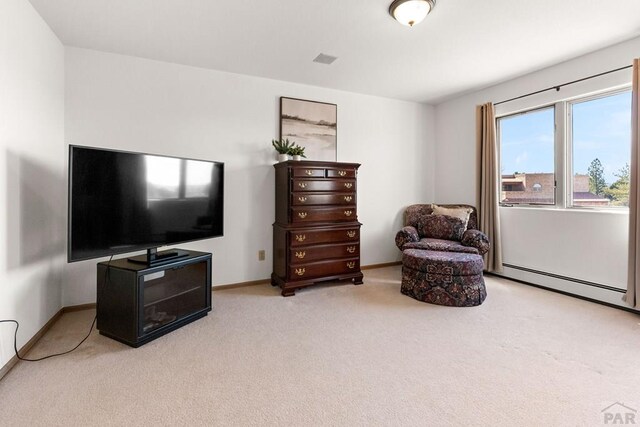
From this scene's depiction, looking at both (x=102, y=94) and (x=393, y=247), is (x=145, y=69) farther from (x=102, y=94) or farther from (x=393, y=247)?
(x=393, y=247)

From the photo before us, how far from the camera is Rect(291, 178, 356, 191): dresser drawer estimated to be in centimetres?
335

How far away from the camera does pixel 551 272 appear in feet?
11.3

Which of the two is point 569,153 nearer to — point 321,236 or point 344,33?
point 344,33

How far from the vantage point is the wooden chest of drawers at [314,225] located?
3.33m

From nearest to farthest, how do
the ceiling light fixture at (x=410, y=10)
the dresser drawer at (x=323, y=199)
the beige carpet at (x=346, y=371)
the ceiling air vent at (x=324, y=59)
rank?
the beige carpet at (x=346, y=371) < the ceiling light fixture at (x=410, y=10) < the ceiling air vent at (x=324, y=59) < the dresser drawer at (x=323, y=199)

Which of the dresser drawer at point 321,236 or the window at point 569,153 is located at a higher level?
the window at point 569,153

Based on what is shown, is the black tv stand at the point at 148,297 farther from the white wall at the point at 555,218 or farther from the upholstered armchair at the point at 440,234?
the white wall at the point at 555,218

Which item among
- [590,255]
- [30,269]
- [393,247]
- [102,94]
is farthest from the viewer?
[393,247]

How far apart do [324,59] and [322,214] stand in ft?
5.41

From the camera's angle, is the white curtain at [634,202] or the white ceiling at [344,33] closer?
the white ceiling at [344,33]

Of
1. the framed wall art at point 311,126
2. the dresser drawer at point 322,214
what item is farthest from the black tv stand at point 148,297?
the framed wall art at point 311,126

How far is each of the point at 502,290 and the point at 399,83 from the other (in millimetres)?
2770

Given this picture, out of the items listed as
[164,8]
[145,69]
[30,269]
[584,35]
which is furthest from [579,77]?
[30,269]

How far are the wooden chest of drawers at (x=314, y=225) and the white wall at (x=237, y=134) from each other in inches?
14.5
